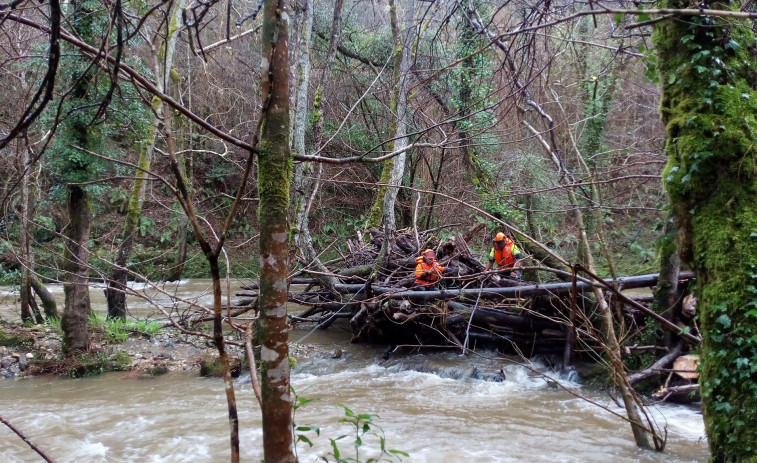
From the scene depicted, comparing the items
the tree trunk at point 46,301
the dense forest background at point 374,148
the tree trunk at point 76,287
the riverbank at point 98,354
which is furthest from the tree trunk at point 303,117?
the tree trunk at point 46,301

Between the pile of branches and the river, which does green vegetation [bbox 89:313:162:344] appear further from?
the pile of branches

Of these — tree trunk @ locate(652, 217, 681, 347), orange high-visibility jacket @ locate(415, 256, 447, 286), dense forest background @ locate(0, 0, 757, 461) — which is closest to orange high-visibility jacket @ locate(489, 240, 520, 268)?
dense forest background @ locate(0, 0, 757, 461)

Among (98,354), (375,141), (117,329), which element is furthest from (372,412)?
(375,141)

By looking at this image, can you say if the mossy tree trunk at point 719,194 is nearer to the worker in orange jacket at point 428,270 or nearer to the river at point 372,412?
the river at point 372,412

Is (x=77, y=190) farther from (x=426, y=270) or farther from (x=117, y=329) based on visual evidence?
(x=426, y=270)

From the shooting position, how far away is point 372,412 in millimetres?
6500

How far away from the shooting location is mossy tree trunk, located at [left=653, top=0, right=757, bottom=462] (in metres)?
2.73

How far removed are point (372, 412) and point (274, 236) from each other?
4705mm

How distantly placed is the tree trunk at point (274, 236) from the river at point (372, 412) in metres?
2.44

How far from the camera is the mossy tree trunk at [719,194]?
273 centimetres

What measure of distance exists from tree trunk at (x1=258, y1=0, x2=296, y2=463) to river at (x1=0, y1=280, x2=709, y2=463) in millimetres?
2438

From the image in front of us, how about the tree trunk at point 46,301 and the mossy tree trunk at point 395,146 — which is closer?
the tree trunk at point 46,301

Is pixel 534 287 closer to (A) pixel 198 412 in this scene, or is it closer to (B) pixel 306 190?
(B) pixel 306 190

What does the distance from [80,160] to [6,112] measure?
5.75 metres
